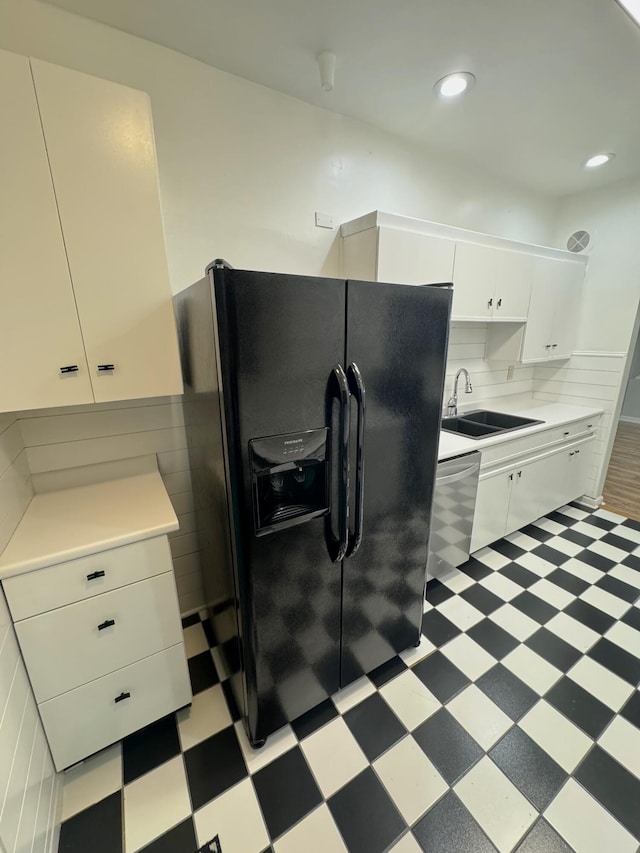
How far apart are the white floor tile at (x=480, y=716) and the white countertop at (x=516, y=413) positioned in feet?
3.58

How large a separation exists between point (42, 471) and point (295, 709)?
1.45 m

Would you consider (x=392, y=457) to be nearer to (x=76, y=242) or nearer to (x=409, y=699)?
(x=409, y=699)

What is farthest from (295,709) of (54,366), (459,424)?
(459,424)

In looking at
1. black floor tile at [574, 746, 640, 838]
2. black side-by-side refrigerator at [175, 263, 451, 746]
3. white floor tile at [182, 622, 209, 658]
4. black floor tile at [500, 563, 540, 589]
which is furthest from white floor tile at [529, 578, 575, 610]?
white floor tile at [182, 622, 209, 658]

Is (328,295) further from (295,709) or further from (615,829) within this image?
(615,829)

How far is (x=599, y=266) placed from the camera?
9.71ft

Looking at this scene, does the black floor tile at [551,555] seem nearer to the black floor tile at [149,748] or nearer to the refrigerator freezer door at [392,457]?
the refrigerator freezer door at [392,457]

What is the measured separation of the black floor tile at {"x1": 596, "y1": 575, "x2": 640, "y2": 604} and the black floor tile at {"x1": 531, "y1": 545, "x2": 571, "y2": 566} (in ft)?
0.77

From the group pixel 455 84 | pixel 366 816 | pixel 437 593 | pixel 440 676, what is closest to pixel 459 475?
pixel 437 593

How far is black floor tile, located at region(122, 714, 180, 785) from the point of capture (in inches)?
51.0

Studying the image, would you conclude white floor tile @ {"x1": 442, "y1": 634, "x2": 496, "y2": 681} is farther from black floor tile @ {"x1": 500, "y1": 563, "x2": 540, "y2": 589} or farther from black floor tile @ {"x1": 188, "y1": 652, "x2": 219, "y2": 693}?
black floor tile @ {"x1": 188, "y1": 652, "x2": 219, "y2": 693}

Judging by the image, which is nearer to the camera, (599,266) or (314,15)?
(314,15)

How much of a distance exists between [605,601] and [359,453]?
2010 millimetres

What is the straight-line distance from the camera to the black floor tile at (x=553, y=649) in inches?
A: 66.9
